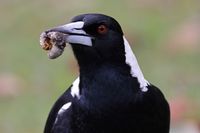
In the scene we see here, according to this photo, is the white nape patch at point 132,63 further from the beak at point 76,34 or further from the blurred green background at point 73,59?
the blurred green background at point 73,59

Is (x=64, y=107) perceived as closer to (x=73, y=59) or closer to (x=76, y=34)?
(x=76, y=34)

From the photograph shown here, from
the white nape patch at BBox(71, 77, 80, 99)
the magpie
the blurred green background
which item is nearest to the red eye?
the magpie

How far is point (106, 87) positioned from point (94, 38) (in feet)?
0.77

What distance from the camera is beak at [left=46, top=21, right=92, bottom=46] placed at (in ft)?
13.9

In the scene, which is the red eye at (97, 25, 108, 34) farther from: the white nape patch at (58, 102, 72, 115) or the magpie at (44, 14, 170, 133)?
the white nape patch at (58, 102, 72, 115)

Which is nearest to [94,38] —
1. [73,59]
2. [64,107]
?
[64,107]

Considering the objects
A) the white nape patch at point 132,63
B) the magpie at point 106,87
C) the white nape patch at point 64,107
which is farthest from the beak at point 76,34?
the white nape patch at point 64,107

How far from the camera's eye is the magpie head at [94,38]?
4266 mm

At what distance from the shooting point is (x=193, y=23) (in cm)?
780

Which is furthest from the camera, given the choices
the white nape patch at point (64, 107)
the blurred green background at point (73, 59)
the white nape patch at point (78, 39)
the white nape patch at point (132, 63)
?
the blurred green background at point (73, 59)

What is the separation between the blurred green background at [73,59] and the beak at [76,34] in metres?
1.88

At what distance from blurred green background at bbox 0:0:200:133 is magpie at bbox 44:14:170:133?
1575mm

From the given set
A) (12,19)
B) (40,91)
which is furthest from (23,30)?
(40,91)

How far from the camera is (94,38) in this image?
4.30m
